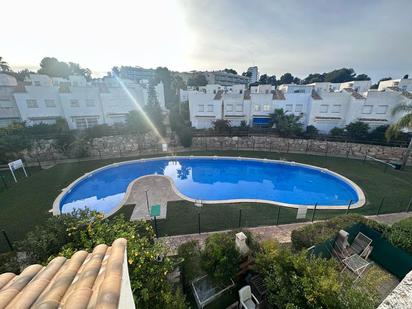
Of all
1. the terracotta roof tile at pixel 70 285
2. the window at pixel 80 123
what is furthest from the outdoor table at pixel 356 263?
the window at pixel 80 123

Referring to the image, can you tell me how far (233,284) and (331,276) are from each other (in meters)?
3.53

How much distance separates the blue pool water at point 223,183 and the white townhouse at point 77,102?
13.4 m

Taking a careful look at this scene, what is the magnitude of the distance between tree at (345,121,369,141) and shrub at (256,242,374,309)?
26524 millimetres

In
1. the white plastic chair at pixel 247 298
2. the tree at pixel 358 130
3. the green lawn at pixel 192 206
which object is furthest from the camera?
the tree at pixel 358 130

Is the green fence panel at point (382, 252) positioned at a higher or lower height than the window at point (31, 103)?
lower

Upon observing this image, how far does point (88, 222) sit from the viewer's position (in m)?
6.95

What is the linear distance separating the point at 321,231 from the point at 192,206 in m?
7.99

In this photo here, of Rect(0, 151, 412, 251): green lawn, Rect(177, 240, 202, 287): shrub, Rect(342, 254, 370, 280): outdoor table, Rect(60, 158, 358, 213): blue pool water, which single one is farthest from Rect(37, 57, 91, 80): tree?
Rect(342, 254, 370, 280): outdoor table

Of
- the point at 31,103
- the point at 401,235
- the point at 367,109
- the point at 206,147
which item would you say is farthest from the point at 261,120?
the point at 31,103

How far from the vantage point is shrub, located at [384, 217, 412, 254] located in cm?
773

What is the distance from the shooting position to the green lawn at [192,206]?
1143 centimetres

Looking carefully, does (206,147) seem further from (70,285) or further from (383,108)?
(383,108)

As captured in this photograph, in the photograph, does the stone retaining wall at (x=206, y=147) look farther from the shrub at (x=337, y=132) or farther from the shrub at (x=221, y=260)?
the shrub at (x=221, y=260)

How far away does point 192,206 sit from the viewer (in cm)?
1331
